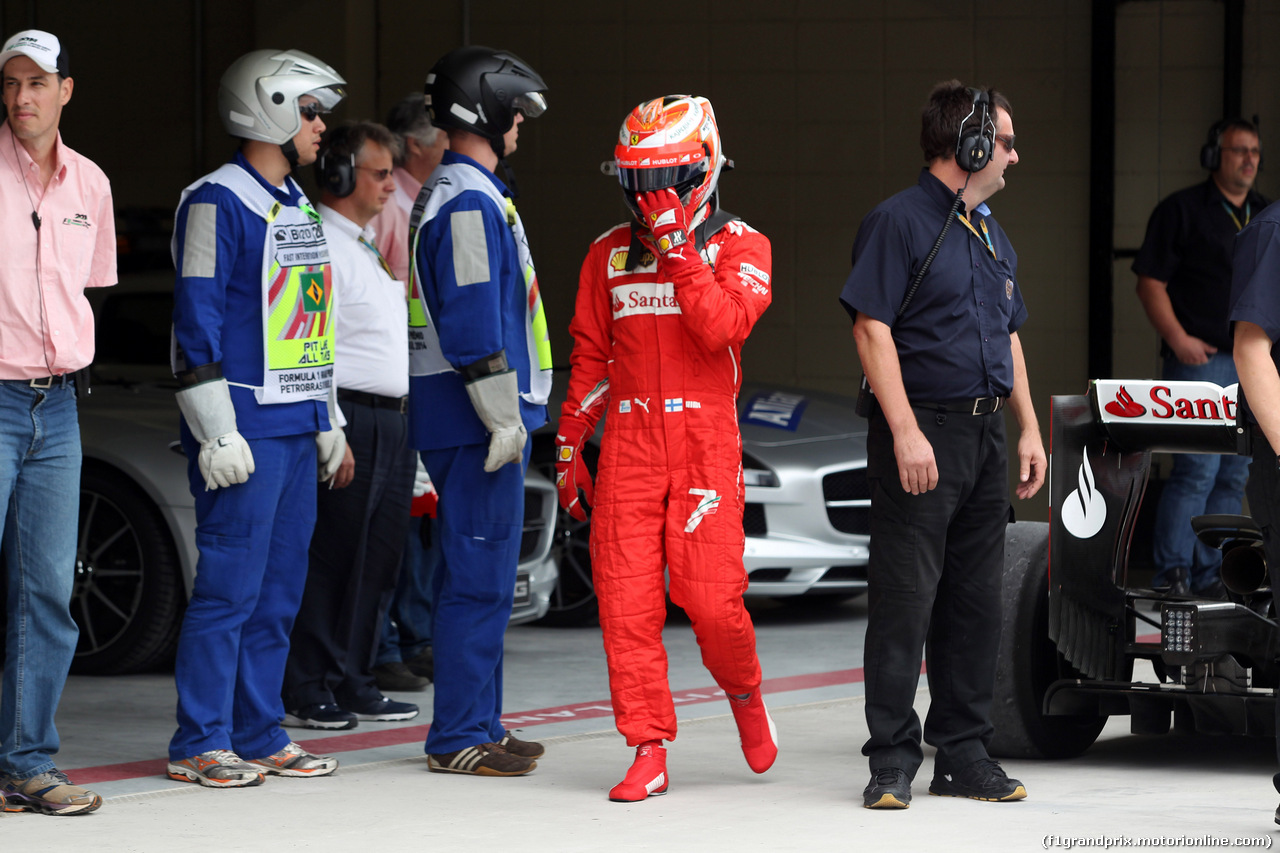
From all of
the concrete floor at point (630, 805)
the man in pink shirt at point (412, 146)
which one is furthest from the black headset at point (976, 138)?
the man in pink shirt at point (412, 146)

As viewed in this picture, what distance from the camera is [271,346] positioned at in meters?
5.29

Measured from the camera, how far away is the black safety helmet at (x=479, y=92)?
5516 mm

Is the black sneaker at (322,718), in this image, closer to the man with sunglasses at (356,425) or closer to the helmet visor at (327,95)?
the man with sunglasses at (356,425)

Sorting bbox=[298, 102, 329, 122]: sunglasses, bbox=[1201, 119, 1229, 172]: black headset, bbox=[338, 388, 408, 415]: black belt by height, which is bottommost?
bbox=[338, 388, 408, 415]: black belt

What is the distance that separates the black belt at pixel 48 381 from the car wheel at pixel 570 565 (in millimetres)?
3739

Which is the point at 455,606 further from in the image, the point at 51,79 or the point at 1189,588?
the point at 1189,588

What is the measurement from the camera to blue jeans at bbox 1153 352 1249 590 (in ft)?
27.0

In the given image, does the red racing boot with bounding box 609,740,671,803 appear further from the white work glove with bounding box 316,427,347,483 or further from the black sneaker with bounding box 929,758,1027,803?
the white work glove with bounding box 316,427,347,483

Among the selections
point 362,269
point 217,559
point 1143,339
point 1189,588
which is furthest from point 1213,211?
point 217,559

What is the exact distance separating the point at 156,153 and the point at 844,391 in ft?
16.9

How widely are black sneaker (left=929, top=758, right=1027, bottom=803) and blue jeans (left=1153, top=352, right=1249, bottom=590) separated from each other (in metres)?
3.48

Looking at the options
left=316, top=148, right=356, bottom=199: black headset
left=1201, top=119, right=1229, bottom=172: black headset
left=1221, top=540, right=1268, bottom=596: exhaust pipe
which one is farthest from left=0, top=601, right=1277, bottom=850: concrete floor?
left=1201, top=119, right=1229, bottom=172: black headset

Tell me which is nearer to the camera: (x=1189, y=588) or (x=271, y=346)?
(x=271, y=346)

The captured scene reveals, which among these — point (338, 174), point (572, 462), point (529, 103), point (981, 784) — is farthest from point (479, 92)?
point (981, 784)
